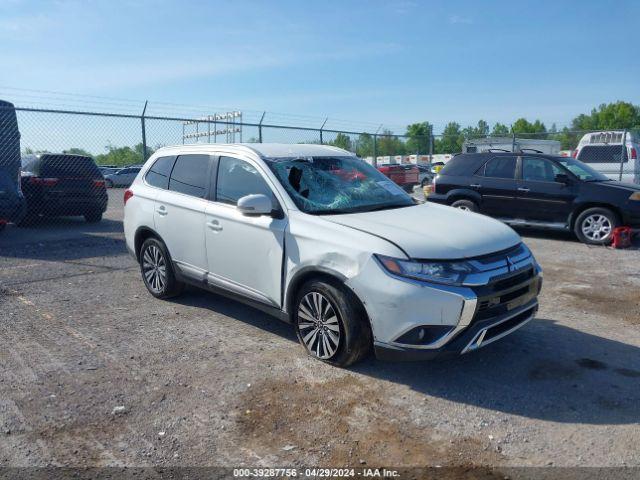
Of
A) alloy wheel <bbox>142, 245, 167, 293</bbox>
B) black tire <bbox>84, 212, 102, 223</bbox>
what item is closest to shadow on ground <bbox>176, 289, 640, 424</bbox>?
alloy wheel <bbox>142, 245, 167, 293</bbox>

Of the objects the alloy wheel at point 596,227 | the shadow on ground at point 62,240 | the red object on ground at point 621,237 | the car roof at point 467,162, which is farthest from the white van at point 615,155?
the shadow on ground at point 62,240

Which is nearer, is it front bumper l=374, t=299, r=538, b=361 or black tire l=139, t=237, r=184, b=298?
front bumper l=374, t=299, r=538, b=361

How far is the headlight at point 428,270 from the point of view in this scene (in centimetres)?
369

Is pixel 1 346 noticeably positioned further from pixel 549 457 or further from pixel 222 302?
pixel 549 457

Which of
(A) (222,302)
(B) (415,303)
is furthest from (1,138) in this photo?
(B) (415,303)

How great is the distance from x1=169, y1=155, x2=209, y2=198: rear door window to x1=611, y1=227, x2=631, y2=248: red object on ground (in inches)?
294

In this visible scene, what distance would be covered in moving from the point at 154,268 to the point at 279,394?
113 inches

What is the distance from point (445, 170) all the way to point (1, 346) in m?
8.98

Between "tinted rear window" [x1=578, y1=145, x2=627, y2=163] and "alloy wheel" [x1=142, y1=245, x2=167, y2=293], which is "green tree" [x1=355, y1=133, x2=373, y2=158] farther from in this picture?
"alloy wheel" [x1=142, y1=245, x2=167, y2=293]

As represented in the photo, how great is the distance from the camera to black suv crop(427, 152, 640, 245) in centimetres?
954

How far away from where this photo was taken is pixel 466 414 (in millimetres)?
3562

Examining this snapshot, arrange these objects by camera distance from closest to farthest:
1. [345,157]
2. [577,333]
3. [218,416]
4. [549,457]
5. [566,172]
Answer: [549,457] → [218,416] → [577,333] → [345,157] → [566,172]

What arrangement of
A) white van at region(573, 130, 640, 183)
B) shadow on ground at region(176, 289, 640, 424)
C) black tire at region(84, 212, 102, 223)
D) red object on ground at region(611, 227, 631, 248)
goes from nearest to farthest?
shadow on ground at region(176, 289, 640, 424) → red object on ground at region(611, 227, 631, 248) → black tire at region(84, 212, 102, 223) → white van at region(573, 130, 640, 183)

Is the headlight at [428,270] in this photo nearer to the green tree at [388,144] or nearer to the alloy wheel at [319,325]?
the alloy wheel at [319,325]
